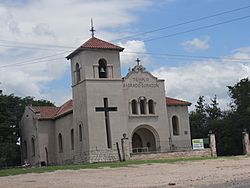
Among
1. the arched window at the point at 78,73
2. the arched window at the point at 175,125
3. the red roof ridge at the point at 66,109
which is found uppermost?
the arched window at the point at 78,73

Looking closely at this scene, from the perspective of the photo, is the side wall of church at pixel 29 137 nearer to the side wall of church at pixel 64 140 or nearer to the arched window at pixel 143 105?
the side wall of church at pixel 64 140

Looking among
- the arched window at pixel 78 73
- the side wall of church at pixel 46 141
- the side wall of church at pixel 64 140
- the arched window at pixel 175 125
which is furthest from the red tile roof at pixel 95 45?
the side wall of church at pixel 46 141

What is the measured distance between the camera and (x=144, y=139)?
6519 centimetres

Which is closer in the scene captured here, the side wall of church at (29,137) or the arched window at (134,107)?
the arched window at (134,107)

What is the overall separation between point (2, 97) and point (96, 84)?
22.0 m

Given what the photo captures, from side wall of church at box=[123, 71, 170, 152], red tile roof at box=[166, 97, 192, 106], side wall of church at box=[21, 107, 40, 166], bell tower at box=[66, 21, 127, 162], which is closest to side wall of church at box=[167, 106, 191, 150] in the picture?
red tile roof at box=[166, 97, 192, 106]

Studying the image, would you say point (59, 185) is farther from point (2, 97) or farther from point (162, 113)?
point (2, 97)

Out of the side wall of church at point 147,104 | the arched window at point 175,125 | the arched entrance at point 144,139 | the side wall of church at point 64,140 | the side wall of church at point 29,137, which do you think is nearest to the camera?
the side wall of church at point 147,104

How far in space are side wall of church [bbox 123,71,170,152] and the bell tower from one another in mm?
1707

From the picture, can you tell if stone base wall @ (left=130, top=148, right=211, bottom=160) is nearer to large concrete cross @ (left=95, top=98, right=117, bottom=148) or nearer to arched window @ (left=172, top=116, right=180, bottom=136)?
large concrete cross @ (left=95, top=98, right=117, bottom=148)

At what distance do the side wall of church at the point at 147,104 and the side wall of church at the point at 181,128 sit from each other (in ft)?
4.84

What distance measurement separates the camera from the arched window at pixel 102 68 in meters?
61.0

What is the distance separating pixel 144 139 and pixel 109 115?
7.27m

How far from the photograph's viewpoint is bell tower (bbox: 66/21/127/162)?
5912 cm
